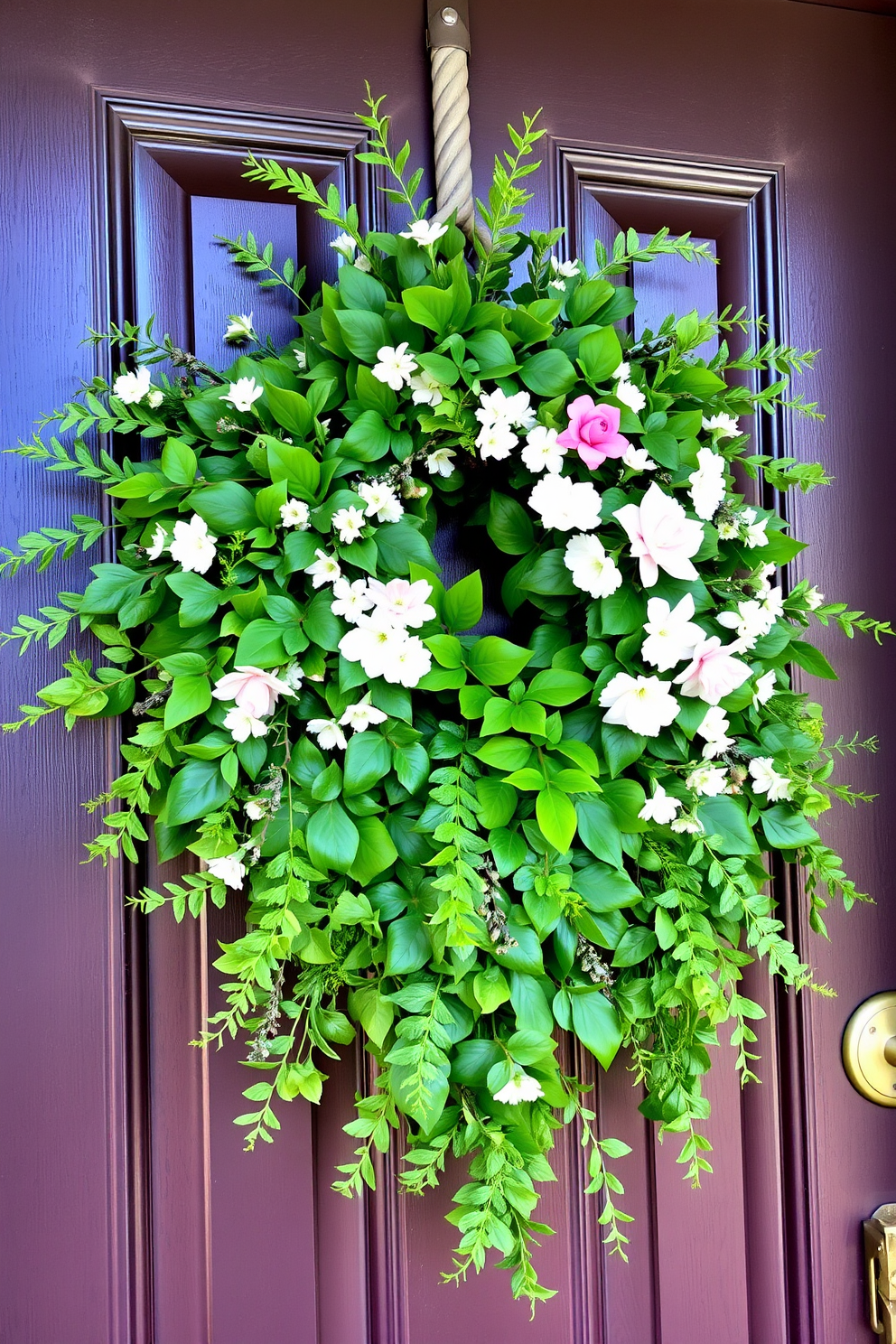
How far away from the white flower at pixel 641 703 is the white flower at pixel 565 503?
0.40 ft

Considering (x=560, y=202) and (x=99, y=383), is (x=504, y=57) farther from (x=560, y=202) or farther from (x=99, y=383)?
(x=99, y=383)

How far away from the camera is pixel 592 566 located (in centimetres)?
69

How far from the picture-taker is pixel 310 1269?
0.83 meters

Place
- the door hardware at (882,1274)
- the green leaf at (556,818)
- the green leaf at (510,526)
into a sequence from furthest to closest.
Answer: the door hardware at (882,1274)
the green leaf at (510,526)
the green leaf at (556,818)

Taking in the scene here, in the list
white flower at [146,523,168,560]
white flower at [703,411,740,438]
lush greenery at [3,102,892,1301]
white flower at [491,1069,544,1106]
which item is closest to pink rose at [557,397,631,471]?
lush greenery at [3,102,892,1301]

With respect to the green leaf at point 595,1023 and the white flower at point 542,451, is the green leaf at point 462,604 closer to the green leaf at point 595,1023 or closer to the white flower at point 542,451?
the white flower at point 542,451

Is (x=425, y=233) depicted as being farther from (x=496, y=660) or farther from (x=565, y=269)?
(x=496, y=660)

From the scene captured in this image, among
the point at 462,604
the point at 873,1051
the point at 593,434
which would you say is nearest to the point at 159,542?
the point at 462,604

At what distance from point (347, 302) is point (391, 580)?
0.75ft

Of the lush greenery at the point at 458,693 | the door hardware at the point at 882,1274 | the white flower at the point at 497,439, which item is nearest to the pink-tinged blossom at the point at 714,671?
the lush greenery at the point at 458,693

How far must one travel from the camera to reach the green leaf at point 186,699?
668 mm

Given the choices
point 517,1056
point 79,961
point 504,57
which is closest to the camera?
point 517,1056

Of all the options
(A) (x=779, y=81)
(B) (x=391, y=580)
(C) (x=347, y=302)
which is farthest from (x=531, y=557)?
(A) (x=779, y=81)

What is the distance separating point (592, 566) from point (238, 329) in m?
0.39
